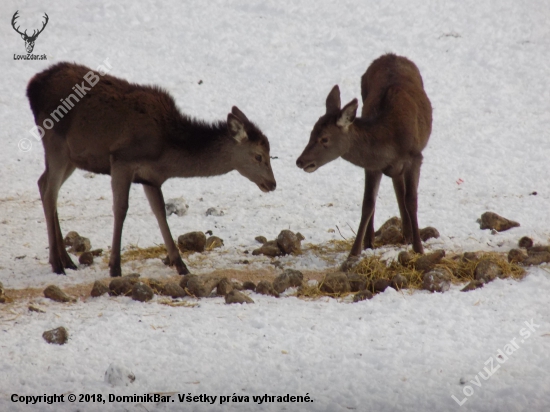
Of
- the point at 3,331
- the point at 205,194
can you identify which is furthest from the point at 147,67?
the point at 3,331

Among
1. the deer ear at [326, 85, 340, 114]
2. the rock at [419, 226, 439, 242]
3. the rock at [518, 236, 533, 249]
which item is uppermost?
the deer ear at [326, 85, 340, 114]

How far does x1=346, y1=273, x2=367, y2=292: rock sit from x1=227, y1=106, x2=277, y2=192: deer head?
1577 mm

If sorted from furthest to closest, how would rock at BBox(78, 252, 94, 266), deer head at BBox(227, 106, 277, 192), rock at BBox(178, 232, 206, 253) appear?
rock at BBox(178, 232, 206, 253), rock at BBox(78, 252, 94, 266), deer head at BBox(227, 106, 277, 192)

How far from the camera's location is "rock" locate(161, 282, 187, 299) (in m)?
6.98

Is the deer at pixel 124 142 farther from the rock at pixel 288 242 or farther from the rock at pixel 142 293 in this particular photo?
the rock at pixel 142 293

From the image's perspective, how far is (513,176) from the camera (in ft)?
37.4

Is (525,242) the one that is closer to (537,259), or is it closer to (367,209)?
(537,259)

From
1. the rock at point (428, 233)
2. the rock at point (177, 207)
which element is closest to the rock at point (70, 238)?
the rock at point (177, 207)

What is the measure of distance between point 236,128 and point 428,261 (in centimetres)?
247

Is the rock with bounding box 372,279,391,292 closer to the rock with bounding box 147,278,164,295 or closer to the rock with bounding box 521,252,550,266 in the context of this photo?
the rock with bounding box 521,252,550,266

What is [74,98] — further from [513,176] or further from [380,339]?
[513,176]

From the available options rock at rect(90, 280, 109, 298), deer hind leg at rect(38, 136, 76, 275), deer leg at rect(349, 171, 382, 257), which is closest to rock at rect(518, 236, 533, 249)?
deer leg at rect(349, 171, 382, 257)

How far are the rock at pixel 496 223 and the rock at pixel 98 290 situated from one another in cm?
473

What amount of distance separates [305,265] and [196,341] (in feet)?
9.29
